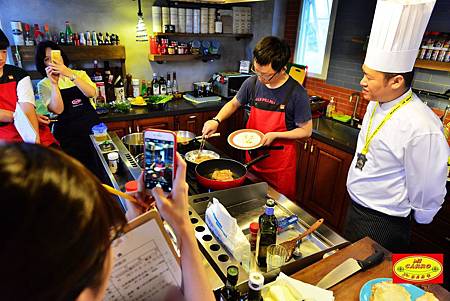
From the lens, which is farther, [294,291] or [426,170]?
[426,170]

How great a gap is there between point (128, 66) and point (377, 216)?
3.06 meters

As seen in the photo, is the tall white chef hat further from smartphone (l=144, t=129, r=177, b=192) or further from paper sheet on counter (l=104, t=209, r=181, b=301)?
paper sheet on counter (l=104, t=209, r=181, b=301)

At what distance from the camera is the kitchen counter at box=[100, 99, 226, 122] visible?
2986 mm

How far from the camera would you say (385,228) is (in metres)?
1.54

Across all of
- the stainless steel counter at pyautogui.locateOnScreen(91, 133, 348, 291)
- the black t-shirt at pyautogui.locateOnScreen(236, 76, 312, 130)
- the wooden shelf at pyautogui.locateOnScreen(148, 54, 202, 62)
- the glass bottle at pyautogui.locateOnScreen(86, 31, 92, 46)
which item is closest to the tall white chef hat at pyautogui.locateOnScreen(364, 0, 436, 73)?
the black t-shirt at pyautogui.locateOnScreen(236, 76, 312, 130)

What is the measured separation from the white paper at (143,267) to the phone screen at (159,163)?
15 centimetres

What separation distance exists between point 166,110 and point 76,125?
0.99 metres

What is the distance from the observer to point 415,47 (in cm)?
150

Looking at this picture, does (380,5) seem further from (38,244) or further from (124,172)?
(38,244)

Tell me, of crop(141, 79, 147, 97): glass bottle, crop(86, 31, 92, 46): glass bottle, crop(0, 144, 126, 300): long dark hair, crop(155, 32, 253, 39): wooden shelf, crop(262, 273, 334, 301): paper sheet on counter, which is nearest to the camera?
crop(0, 144, 126, 300): long dark hair

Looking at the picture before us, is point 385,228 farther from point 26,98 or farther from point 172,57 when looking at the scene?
point 172,57

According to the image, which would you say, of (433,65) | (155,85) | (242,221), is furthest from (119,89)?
Answer: (433,65)

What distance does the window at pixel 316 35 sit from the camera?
326 centimetres

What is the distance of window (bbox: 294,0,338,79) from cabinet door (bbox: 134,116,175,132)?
1.75 m
